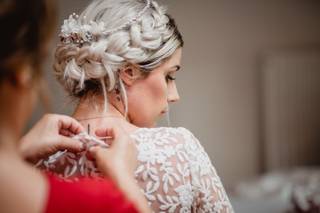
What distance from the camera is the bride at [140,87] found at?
4.18 feet

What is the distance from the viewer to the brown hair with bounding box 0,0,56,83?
0.76 meters

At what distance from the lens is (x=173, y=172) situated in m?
1.27

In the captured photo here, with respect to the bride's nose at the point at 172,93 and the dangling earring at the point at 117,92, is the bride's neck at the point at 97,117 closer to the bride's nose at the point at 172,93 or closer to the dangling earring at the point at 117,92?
the dangling earring at the point at 117,92

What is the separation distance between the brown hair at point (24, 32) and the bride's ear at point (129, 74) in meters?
0.60

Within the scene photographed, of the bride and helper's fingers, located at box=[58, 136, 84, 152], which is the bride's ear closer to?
the bride

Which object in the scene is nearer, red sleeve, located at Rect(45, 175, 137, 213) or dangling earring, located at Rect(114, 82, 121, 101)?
red sleeve, located at Rect(45, 175, 137, 213)

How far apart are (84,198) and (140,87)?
63 centimetres

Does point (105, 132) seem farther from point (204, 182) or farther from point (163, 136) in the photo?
point (204, 182)

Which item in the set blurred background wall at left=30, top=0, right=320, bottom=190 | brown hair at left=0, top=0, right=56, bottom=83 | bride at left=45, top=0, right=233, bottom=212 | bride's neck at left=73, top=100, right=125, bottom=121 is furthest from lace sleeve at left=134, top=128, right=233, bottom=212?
blurred background wall at left=30, top=0, right=320, bottom=190

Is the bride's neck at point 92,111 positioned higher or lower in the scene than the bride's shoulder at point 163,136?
higher

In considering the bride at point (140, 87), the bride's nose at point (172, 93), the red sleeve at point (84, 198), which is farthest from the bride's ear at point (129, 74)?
the red sleeve at point (84, 198)

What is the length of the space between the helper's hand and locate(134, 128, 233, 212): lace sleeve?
15cm

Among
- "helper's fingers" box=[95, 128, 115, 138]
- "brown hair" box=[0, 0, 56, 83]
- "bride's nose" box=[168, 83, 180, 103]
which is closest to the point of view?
"brown hair" box=[0, 0, 56, 83]

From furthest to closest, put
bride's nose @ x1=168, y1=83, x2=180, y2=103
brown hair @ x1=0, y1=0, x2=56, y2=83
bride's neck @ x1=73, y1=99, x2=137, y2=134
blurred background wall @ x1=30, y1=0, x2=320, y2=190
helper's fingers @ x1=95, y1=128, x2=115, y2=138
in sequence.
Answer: blurred background wall @ x1=30, y1=0, x2=320, y2=190 → bride's nose @ x1=168, y1=83, x2=180, y2=103 → bride's neck @ x1=73, y1=99, x2=137, y2=134 → helper's fingers @ x1=95, y1=128, x2=115, y2=138 → brown hair @ x1=0, y1=0, x2=56, y2=83
